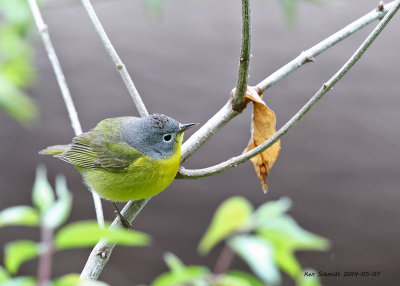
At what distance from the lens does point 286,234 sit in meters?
0.86

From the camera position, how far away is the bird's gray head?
3570mm

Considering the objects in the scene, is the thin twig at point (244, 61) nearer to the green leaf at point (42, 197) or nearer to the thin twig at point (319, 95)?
the thin twig at point (319, 95)

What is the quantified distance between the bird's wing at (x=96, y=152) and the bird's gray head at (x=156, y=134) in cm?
8

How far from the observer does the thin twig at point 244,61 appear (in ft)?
7.56

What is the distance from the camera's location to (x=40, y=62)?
548cm

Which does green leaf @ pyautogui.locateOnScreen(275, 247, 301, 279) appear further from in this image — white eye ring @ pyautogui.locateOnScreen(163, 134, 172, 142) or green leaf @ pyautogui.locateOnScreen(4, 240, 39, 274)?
white eye ring @ pyautogui.locateOnScreen(163, 134, 172, 142)

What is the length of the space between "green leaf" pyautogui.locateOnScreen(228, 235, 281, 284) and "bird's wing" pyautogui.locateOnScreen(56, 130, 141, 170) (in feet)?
9.42

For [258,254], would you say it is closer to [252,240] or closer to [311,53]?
[252,240]

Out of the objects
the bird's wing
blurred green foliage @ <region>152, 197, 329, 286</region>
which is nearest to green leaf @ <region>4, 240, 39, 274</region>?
blurred green foliage @ <region>152, 197, 329, 286</region>

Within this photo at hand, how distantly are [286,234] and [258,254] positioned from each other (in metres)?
0.07

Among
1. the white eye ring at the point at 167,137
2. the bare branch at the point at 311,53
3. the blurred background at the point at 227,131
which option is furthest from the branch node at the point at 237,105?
the blurred background at the point at 227,131

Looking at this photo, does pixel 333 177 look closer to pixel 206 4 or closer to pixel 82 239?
pixel 206 4

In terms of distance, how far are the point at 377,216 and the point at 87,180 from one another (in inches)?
119

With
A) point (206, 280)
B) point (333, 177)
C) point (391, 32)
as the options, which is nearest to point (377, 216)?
point (333, 177)
